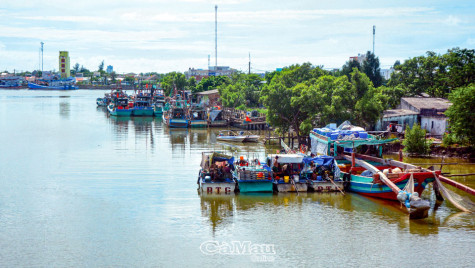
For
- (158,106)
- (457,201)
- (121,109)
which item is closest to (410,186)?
(457,201)

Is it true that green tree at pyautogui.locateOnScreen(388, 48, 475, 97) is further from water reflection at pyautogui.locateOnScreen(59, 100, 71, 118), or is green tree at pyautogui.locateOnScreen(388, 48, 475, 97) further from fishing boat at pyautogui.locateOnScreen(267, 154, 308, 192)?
water reflection at pyautogui.locateOnScreen(59, 100, 71, 118)

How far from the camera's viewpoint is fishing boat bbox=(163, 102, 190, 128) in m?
63.4

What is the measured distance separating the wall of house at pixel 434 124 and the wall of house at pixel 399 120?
2.76 ft

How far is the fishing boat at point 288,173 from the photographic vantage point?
26.9 m

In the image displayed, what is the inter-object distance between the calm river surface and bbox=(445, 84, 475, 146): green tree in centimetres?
435

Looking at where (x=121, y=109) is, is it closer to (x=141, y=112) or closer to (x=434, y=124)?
(x=141, y=112)

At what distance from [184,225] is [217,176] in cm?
555

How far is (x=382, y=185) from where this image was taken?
25531mm

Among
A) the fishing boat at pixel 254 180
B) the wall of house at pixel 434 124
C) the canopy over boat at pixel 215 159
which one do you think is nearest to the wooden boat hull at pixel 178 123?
the wall of house at pixel 434 124

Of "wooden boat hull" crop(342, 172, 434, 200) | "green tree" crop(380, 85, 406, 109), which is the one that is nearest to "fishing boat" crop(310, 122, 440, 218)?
Result: "wooden boat hull" crop(342, 172, 434, 200)

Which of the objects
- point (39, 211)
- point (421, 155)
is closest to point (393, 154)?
point (421, 155)

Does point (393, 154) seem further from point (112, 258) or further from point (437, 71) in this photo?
point (112, 258)

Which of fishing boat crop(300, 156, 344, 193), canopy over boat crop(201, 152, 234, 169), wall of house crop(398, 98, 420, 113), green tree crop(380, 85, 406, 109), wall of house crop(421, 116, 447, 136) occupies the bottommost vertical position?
fishing boat crop(300, 156, 344, 193)

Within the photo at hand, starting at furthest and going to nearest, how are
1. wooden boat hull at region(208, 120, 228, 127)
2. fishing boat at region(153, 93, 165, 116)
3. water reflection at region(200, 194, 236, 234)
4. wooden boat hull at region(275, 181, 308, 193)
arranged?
1. fishing boat at region(153, 93, 165, 116)
2. wooden boat hull at region(208, 120, 228, 127)
3. wooden boat hull at region(275, 181, 308, 193)
4. water reflection at region(200, 194, 236, 234)
